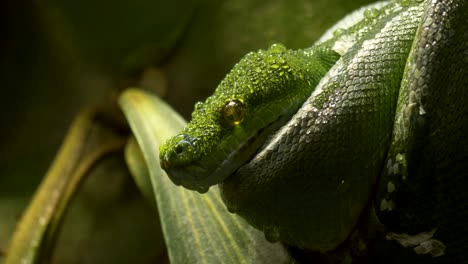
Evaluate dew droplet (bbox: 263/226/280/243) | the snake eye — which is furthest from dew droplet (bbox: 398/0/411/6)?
dew droplet (bbox: 263/226/280/243)

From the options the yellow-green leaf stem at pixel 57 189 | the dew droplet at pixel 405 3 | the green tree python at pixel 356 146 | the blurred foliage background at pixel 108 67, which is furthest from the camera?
the blurred foliage background at pixel 108 67

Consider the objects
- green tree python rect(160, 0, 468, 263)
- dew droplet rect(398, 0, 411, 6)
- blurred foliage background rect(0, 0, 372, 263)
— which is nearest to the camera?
green tree python rect(160, 0, 468, 263)

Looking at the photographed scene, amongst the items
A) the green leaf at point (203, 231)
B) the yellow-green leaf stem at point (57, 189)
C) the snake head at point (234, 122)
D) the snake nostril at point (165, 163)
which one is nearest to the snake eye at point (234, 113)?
the snake head at point (234, 122)

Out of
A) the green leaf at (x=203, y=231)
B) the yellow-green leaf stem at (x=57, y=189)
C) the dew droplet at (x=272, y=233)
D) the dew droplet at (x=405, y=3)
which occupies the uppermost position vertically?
the yellow-green leaf stem at (x=57, y=189)

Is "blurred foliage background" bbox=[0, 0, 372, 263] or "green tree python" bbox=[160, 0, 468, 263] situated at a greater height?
"blurred foliage background" bbox=[0, 0, 372, 263]

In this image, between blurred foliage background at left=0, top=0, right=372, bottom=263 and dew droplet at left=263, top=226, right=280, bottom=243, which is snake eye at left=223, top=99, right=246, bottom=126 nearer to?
dew droplet at left=263, top=226, right=280, bottom=243

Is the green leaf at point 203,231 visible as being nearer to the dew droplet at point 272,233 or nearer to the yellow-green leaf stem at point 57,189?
the dew droplet at point 272,233
